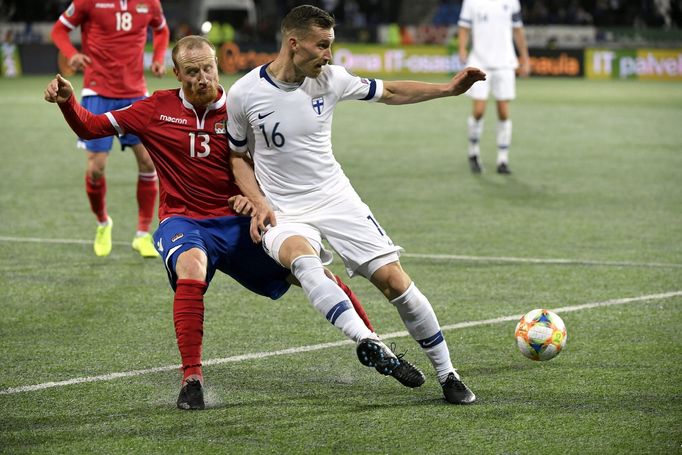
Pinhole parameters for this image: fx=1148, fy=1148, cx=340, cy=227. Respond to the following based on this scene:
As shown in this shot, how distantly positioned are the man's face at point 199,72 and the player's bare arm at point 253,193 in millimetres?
326

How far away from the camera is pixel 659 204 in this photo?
37.2 ft

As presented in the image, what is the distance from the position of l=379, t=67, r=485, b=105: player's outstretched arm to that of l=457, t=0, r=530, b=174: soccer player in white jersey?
8.54 meters

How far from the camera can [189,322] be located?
5.12 m

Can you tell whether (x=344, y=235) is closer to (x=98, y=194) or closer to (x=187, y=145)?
(x=187, y=145)

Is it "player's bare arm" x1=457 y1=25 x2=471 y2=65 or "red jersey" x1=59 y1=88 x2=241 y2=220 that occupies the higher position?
"red jersey" x1=59 y1=88 x2=241 y2=220

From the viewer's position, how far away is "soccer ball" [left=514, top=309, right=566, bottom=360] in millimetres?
5527

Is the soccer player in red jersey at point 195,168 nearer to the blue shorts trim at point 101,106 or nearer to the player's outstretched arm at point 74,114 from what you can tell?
the player's outstretched arm at point 74,114

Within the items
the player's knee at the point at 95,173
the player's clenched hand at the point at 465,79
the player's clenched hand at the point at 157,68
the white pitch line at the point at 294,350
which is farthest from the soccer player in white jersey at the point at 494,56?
the player's clenched hand at the point at 465,79

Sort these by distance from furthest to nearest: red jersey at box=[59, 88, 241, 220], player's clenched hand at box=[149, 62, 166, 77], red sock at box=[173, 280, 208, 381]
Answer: player's clenched hand at box=[149, 62, 166, 77]
red jersey at box=[59, 88, 241, 220]
red sock at box=[173, 280, 208, 381]

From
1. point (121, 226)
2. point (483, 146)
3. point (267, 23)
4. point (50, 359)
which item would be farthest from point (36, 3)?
point (50, 359)

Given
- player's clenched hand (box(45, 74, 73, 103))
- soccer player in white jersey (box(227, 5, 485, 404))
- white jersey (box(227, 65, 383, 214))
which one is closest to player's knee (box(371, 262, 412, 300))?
Result: soccer player in white jersey (box(227, 5, 485, 404))

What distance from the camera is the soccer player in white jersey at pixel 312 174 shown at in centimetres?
514

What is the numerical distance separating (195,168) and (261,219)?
0.57 m

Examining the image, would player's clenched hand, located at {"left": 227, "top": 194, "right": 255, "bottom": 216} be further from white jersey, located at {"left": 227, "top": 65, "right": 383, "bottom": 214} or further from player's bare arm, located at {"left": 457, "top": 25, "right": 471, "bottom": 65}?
player's bare arm, located at {"left": 457, "top": 25, "right": 471, "bottom": 65}
